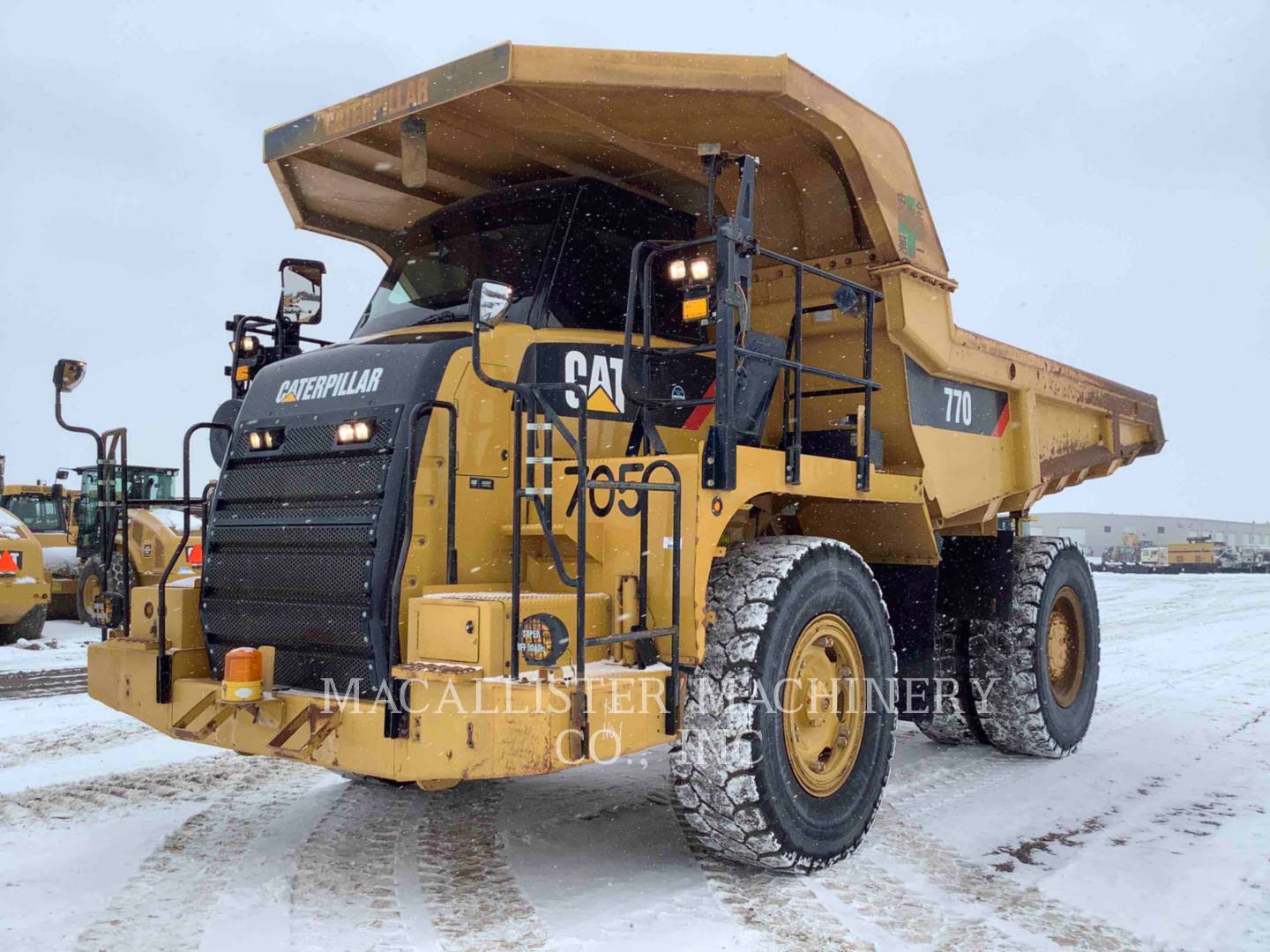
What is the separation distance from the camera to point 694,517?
4.05 m

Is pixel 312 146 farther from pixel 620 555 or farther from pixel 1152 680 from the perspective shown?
pixel 1152 680

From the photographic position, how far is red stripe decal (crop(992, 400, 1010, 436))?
6688 millimetres

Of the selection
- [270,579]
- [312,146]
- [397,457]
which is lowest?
[270,579]

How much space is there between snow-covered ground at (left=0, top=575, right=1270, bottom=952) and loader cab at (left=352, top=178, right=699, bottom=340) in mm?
2279

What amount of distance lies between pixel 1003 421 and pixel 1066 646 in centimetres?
185

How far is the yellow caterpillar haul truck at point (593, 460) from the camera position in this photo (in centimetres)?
399

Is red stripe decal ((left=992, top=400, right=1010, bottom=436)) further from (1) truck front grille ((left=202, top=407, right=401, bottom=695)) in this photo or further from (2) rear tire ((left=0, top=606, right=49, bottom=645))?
(2) rear tire ((left=0, top=606, right=49, bottom=645))

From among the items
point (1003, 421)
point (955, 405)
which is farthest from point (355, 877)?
point (1003, 421)

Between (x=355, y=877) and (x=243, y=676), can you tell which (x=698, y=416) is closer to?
(x=243, y=676)

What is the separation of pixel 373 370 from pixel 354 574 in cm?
85

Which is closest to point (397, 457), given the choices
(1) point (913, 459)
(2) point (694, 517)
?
(2) point (694, 517)

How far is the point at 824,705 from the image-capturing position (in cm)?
468

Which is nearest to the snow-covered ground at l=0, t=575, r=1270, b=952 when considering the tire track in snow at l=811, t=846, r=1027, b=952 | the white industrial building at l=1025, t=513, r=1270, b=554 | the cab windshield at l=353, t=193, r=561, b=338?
the tire track in snow at l=811, t=846, r=1027, b=952

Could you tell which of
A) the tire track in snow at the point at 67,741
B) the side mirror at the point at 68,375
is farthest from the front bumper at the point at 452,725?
the tire track in snow at the point at 67,741
